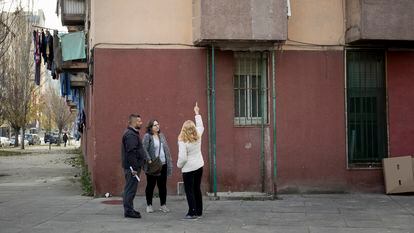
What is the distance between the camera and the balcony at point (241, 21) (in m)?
12.3

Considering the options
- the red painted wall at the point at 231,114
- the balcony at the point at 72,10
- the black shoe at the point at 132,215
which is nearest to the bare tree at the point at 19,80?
the balcony at the point at 72,10

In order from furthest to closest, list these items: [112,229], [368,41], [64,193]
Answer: [64,193]
[368,41]
[112,229]

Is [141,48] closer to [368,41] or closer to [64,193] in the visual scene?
[64,193]

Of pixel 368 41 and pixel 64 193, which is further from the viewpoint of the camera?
pixel 64 193

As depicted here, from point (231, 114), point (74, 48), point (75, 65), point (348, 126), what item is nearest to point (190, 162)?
point (231, 114)

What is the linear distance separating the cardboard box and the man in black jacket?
18.9 ft

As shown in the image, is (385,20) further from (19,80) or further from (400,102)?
(19,80)

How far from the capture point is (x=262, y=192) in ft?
42.8

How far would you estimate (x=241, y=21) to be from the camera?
12305 mm

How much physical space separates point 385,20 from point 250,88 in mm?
3223

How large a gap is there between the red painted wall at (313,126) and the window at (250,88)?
347mm

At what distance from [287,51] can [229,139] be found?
7.72 ft

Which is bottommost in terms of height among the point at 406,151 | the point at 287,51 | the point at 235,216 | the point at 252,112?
the point at 235,216

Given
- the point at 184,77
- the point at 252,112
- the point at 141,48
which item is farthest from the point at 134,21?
the point at 252,112
